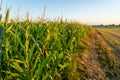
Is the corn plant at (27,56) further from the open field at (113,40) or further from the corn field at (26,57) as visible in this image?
the open field at (113,40)

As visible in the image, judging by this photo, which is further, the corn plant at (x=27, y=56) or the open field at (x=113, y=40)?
the open field at (x=113, y=40)

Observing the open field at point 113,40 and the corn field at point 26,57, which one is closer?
the corn field at point 26,57

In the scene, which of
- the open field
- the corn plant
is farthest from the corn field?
the open field

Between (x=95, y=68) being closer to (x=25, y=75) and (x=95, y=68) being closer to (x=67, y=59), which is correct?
(x=67, y=59)

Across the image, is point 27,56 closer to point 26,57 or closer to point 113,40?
point 26,57

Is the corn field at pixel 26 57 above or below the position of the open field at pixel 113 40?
above

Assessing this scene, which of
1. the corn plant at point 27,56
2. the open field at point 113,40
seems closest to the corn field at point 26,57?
the corn plant at point 27,56

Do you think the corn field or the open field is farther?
the open field

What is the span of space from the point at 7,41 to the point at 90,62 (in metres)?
4.52

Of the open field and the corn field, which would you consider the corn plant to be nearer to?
the corn field

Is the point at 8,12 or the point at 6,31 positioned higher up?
the point at 8,12

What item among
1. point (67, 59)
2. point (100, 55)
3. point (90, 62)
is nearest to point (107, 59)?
point (100, 55)

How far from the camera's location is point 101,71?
24.9ft

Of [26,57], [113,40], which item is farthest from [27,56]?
[113,40]
